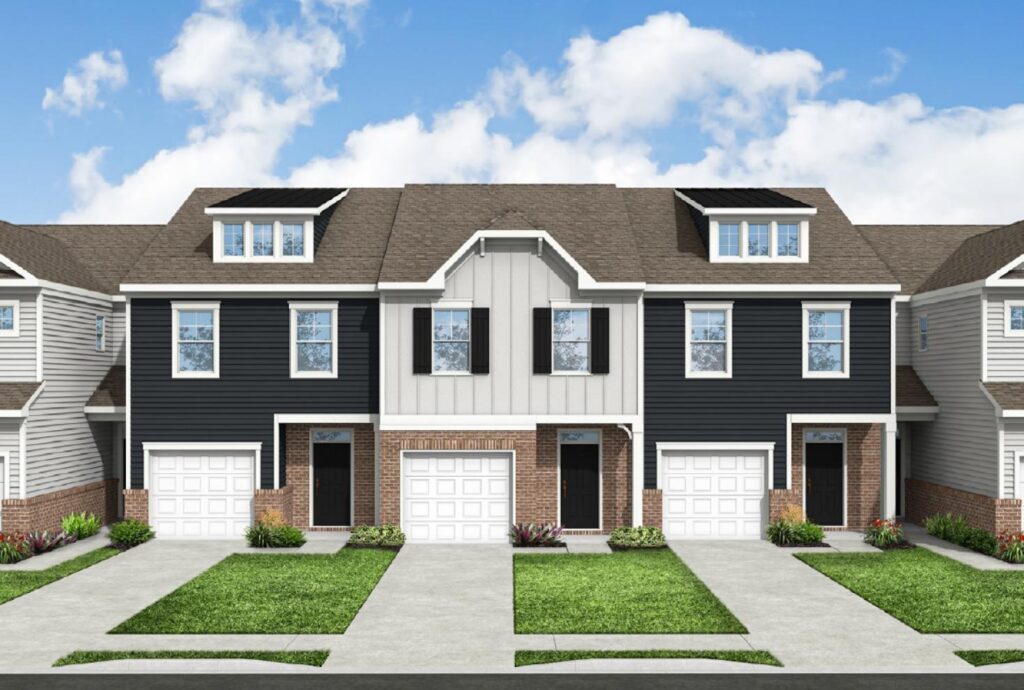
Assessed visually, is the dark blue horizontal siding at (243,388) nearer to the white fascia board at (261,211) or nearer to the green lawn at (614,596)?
the white fascia board at (261,211)

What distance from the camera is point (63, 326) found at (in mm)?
27156

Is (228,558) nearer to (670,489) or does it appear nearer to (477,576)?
(477,576)

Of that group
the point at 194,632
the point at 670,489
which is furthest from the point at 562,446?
the point at 194,632

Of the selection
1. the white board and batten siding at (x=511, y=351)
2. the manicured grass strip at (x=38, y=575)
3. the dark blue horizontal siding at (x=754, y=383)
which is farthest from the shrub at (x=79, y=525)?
the dark blue horizontal siding at (x=754, y=383)

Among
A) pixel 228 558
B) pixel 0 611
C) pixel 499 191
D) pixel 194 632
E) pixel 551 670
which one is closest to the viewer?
pixel 551 670

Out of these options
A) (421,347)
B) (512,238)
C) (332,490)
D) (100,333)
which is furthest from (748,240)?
(100,333)

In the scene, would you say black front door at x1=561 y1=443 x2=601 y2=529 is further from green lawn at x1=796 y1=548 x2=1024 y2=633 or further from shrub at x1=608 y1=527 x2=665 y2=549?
green lawn at x1=796 y1=548 x2=1024 y2=633

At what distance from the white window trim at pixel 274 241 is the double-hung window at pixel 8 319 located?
5521 millimetres

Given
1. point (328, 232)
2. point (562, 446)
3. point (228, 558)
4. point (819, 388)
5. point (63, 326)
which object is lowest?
point (228, 558)

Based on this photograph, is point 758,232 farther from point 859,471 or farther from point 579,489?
point 579,489

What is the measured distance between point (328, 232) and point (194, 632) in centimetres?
1572

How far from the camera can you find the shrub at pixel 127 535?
25469 mm

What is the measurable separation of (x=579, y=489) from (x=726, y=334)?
241 inches

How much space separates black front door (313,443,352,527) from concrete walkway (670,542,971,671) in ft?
33.1
